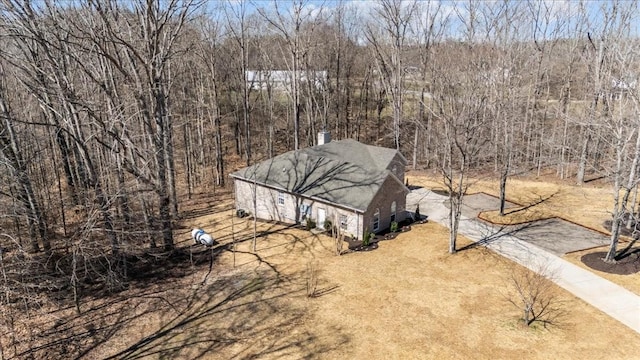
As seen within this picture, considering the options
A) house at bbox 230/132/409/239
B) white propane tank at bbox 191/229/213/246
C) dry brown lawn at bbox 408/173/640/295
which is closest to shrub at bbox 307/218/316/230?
house at bbox 230/132/409/239

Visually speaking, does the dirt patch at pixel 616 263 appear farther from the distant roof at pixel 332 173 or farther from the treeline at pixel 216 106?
the distant roof at pixel 332 173

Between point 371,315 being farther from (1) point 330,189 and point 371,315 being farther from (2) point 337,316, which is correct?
(1) point 330,189

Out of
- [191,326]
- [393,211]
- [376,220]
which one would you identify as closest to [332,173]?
[376,220]

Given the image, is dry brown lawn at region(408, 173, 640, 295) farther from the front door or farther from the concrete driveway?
the front door

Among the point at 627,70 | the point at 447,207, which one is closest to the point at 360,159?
the point at 447,207

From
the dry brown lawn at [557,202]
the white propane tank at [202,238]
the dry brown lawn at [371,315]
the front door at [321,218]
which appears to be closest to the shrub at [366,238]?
the dry brown lawn at [371,315]

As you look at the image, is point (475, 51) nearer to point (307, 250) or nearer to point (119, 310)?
point (307, 250)
